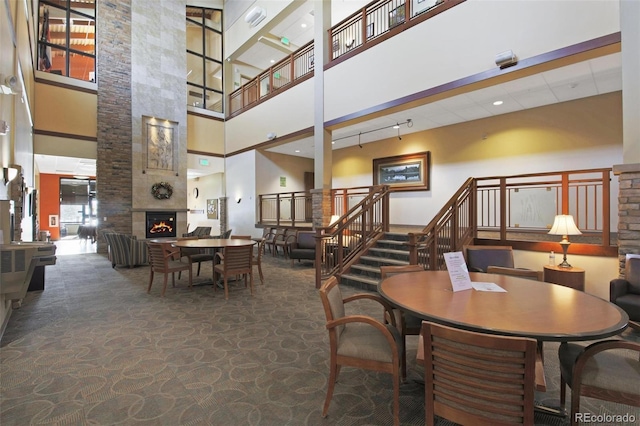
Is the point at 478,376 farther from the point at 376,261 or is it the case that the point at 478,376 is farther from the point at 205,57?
the point at 205,57

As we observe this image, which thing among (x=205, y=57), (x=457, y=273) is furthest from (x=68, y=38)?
(x=457, y=273)

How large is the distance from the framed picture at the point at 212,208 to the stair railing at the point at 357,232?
7685 mm

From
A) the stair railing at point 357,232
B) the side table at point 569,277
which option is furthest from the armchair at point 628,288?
the stair railing at point 357,232

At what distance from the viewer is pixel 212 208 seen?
13.4 metres

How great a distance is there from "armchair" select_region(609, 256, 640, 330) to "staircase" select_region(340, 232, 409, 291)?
8.82 ft

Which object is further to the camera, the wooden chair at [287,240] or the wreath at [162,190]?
the wreath at [162,190]

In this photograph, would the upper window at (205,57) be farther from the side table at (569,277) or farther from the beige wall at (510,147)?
the side table at (569,277)

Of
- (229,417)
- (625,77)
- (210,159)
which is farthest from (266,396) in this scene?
(210,159)

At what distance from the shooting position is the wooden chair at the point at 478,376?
1.31 meters

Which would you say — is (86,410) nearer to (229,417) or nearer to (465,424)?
(229,417)

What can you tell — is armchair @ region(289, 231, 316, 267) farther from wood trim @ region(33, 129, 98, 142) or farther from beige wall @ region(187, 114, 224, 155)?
wood trim @ region(33, 129, 98, 142)

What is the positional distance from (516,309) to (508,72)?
456 centimetres

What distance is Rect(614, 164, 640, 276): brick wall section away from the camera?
3.81 m

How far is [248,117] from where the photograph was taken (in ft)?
35.7
